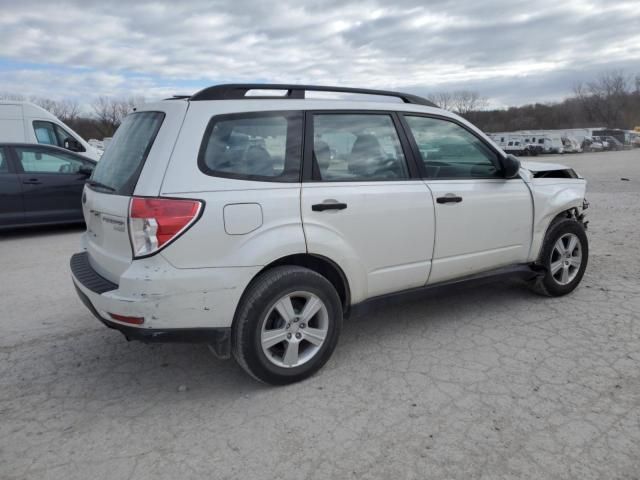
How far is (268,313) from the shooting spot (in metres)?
3.10

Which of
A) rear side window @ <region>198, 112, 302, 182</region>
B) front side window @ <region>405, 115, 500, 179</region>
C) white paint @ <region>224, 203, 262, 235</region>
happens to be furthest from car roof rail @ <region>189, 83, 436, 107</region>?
white paint @ <region>224, 203, 262, 235</region>

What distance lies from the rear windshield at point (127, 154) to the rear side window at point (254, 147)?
0.36 meters

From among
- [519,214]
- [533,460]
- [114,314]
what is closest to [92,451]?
[114,314]

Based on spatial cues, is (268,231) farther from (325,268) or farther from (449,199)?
(449,199)

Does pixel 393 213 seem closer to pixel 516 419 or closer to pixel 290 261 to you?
pixel 290 261

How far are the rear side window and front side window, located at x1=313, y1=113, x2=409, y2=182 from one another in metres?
0.16

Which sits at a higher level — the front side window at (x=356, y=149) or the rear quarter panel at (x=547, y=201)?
the front side window at (x=356, y=149)

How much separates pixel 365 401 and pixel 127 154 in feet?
6.88

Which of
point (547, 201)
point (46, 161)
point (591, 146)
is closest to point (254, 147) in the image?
point (547, 201)

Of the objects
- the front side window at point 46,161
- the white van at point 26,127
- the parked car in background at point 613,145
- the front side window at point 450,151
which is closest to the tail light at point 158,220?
the front side window at point 450,151

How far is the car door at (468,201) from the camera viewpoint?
3.85 meters

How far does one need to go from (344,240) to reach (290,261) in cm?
37

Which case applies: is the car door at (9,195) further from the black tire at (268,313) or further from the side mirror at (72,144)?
the black tire at (268,313)

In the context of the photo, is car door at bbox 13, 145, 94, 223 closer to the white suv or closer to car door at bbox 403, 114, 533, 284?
the white suv
